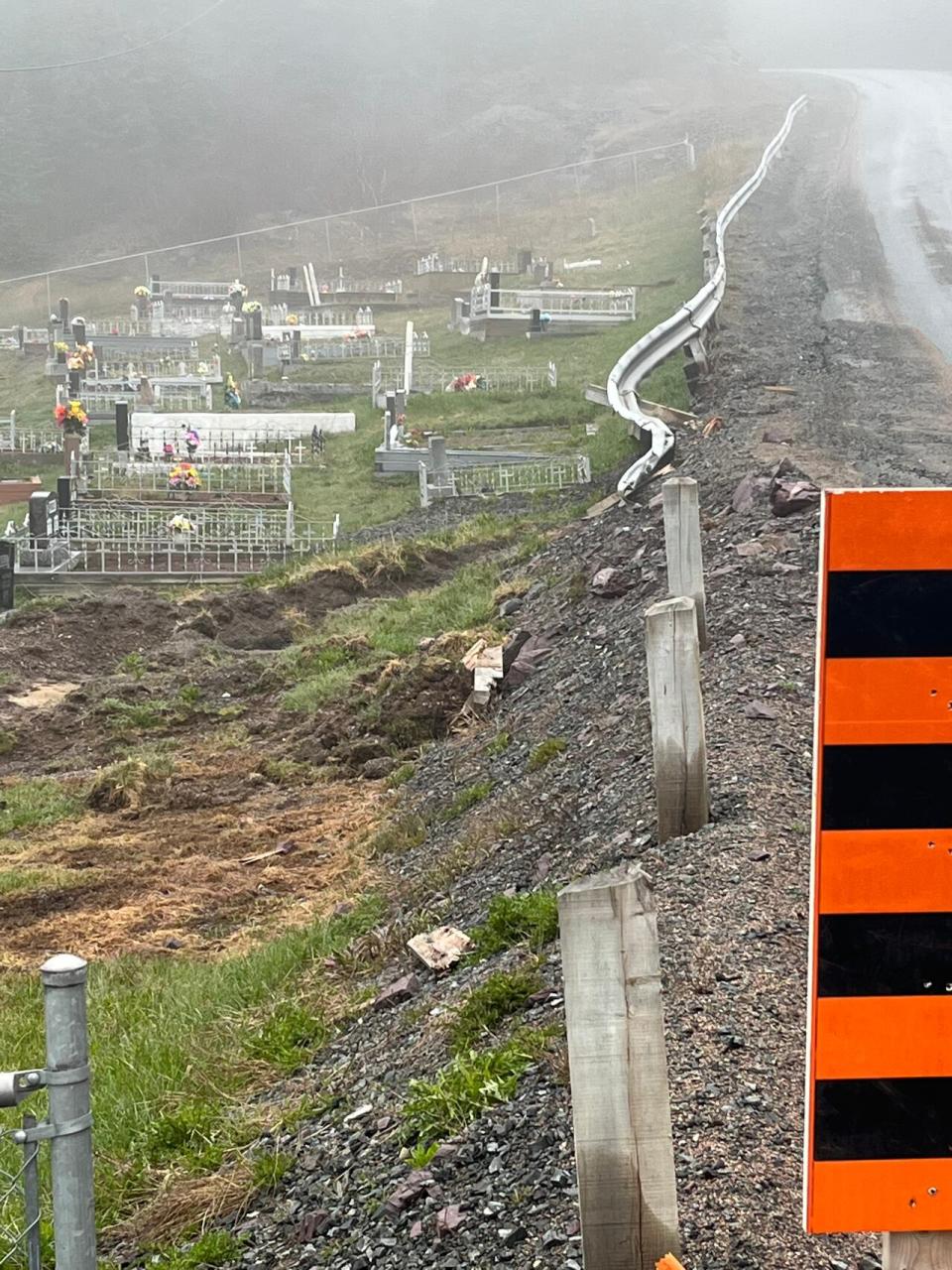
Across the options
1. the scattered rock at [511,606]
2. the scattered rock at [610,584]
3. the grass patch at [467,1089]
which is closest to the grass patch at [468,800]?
the scattered rock at [610,584]

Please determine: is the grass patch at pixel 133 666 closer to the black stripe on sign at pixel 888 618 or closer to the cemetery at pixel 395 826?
the cemetery at pixel 395 826

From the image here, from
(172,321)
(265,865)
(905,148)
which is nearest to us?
(265,865)

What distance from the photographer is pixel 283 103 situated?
84.6 metres

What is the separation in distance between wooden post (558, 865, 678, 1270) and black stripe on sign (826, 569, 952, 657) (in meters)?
0.89

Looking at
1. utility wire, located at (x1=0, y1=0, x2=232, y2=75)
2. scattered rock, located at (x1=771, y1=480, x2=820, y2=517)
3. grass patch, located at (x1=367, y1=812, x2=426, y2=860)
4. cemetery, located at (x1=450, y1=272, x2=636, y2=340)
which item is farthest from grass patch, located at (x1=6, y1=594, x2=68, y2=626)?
utility wire, located at (x1=0, y1=0, x2=232, y2=75)

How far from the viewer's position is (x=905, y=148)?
43.1 meters

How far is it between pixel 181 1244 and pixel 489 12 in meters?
98.5

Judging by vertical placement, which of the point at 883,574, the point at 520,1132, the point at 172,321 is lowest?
the point at 520,1132

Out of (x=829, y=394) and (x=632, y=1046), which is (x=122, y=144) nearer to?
(x=829, y=394)

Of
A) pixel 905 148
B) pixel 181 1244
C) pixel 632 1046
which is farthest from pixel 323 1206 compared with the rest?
pixel 905 148

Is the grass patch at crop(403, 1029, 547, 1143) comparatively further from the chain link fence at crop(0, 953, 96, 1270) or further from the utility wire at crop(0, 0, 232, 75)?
the utility wire at crop(0, 0, 232, 75)

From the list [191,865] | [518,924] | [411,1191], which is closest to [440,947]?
[518,924]

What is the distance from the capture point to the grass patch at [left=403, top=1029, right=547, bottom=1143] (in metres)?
5.24

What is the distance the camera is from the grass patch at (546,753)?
10.3 m
